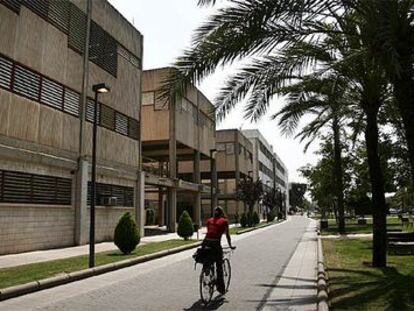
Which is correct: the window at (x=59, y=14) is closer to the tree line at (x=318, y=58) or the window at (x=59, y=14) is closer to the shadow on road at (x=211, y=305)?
the tree line at (x=318, y=58)

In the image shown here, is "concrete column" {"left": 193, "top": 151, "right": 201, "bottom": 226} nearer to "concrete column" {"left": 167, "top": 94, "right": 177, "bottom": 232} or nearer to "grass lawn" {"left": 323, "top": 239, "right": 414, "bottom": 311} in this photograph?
"concrete column" {"left": 167, "top": 94, "right": 177, "bottom": 232}

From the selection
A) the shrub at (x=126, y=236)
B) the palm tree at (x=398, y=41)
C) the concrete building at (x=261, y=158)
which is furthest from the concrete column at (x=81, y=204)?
the concrete building at (x=261, y=158)

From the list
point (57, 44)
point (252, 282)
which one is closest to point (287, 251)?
point (252, 282)

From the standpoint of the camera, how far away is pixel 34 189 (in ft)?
66.0

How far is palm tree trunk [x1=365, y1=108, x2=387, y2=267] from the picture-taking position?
13852 millimetres

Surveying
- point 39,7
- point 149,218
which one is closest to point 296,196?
point 149,218

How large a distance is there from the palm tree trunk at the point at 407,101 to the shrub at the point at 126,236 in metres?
11.8

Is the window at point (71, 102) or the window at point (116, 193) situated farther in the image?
the window at point (116, 193)

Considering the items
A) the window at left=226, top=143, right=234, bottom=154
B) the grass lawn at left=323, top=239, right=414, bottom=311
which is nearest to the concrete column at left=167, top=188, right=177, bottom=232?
the grass lawn at left=323, top=239, right=414, bottom=311

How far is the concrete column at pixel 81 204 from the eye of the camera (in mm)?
23172

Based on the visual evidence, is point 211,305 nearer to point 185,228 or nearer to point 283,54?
point 283,54

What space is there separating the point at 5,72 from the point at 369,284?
46.5 feet

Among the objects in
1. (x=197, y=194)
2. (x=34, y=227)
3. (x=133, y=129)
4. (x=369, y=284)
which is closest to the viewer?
(x=369, y=284)

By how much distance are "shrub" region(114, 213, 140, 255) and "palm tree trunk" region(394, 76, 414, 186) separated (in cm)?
1180
